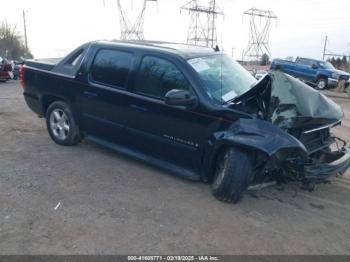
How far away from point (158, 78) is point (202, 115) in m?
0.82

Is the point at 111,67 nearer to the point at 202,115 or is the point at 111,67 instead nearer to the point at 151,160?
the point at 151,160

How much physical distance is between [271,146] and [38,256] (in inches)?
95.1

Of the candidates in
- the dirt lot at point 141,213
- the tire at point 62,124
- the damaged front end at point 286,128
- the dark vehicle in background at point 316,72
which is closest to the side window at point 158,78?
the damaged front end at point 286,128

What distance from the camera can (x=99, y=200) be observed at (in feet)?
14.2

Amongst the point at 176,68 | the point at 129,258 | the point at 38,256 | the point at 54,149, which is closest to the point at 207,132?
the point at 176,68

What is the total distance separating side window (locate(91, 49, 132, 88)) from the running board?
85cm

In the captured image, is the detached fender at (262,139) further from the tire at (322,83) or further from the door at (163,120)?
the tire at (322,83)

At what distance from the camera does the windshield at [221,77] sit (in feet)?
15.1

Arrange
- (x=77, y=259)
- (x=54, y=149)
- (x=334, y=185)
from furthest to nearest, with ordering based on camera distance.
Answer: (x=54, y=149) < (x=334, y=185) < (x=77, y=259)

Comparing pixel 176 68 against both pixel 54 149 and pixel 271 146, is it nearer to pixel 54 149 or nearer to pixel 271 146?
pixel 271 146

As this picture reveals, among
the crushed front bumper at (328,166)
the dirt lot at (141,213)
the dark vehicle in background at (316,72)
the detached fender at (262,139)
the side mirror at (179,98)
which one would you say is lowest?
the dark vehicle in background at (316,72)

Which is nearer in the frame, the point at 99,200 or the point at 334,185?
the point at 99,200

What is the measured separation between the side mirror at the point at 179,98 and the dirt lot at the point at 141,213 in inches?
42.4

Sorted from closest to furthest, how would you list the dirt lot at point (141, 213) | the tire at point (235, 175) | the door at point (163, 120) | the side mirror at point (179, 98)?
the dirt lot at point (141, 213), the tire at point (235, 175), the side mirror at point (179, 98), the door at point (163, 120)
